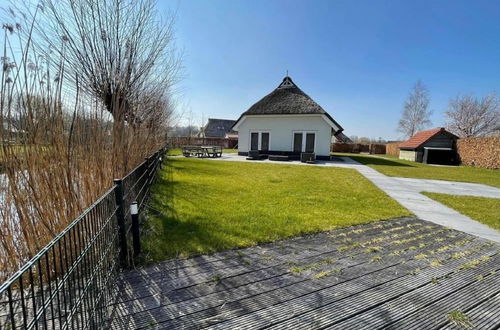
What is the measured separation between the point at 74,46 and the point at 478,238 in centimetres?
678

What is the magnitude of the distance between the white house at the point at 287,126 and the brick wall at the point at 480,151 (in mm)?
9783

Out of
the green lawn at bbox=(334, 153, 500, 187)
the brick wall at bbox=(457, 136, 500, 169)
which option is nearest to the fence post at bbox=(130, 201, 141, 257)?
the green lawn at bbox=(334, 153, 500, 187)

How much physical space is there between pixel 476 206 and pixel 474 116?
144 feet

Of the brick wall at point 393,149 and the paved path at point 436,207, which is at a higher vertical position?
the brick wall at point 393,149

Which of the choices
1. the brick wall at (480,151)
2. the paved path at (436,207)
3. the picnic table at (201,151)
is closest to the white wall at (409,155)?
the brick wall at (480,151)

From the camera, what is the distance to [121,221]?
2.63 m

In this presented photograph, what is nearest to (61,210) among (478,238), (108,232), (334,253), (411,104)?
(108,232)

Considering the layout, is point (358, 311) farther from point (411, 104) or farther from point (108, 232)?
point (411, 104)

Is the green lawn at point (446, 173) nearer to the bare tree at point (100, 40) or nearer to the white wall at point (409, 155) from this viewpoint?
the white wall at point (409, 155)

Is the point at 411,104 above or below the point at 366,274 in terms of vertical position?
above

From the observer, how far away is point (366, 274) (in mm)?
2840

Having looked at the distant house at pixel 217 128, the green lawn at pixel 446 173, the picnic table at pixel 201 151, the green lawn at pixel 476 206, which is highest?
the distant house at pixel 217 128

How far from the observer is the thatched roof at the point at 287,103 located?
18938 millimetres

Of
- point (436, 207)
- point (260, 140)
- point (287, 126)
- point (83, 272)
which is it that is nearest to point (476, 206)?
point (436, 207)
